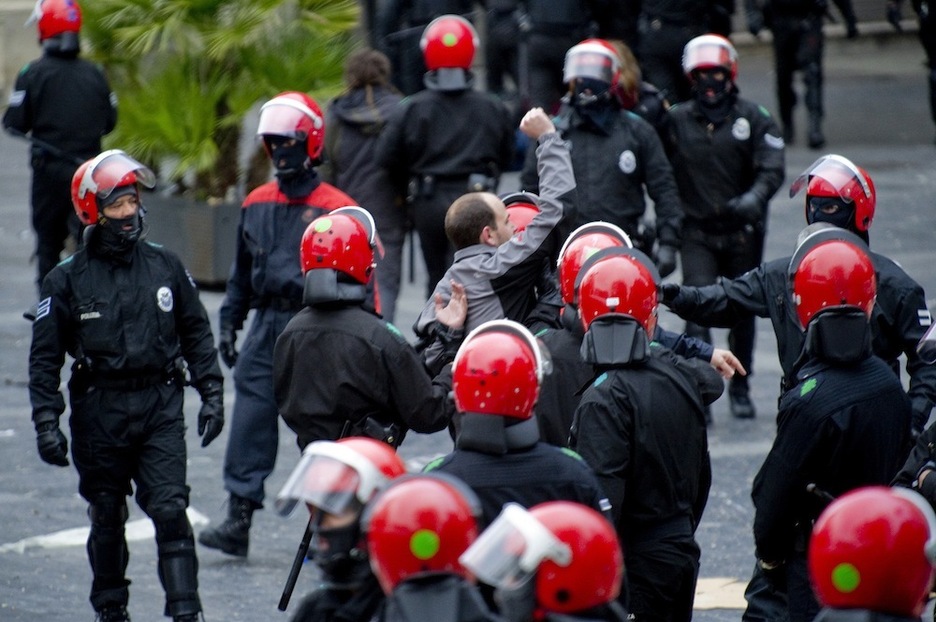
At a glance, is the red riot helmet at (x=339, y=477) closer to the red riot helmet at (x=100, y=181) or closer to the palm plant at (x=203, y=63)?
the red riot helmet at (x=100, y=181)

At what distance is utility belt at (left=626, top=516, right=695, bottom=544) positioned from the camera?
5.16 meters

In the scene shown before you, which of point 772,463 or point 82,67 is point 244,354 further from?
point 82,67

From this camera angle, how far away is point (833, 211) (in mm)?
6422

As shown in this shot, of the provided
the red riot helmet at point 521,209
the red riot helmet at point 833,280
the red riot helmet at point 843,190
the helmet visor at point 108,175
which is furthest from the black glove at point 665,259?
the red riot helmet at point 833,280

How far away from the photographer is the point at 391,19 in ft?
54.6

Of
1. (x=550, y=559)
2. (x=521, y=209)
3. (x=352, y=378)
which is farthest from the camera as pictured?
(x=521, y=209)

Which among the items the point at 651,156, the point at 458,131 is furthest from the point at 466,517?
the point at 458,131

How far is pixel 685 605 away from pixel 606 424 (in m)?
0.69

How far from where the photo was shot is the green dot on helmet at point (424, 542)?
3436mm

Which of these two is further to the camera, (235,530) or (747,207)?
(747,207)

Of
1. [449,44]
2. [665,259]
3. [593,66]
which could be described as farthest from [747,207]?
[449,44]

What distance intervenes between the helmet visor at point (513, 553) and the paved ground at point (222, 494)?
352 cm

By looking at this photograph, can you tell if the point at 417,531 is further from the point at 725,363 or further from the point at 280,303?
the point at 280,303

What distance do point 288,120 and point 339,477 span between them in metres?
3.78
